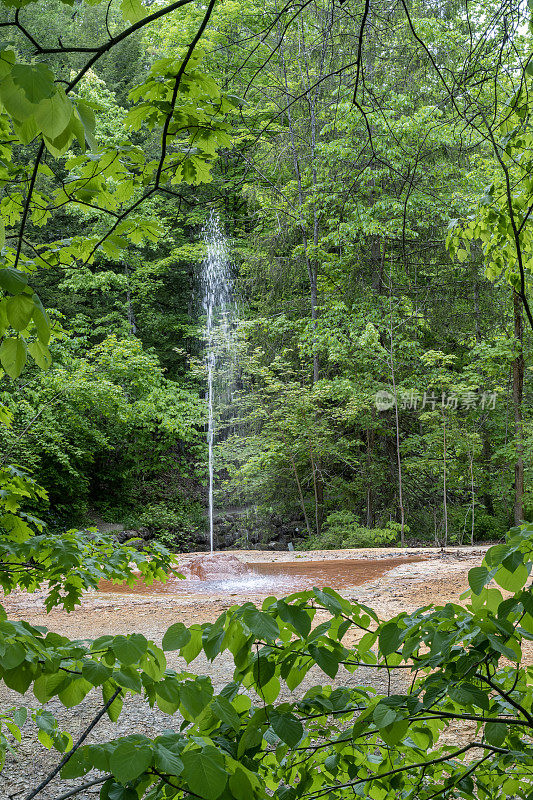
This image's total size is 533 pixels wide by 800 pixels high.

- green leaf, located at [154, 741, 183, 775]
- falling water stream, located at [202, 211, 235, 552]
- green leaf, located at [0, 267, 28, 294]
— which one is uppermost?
falling water stream, located at [202, 211, 235, 552]

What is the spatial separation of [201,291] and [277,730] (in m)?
14.4

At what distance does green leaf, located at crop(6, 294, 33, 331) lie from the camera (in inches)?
31.7

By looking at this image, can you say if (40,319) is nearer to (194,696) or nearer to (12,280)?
(12,280)

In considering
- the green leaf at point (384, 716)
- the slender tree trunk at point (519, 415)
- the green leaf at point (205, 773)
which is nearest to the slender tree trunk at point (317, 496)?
the slender tree trunk at point (519, 415)

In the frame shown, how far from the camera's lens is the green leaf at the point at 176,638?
844 mm

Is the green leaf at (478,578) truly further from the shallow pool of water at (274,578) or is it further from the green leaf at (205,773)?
the shallow pool of water at (274,578)

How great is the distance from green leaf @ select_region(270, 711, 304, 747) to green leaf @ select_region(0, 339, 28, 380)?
1.86ft

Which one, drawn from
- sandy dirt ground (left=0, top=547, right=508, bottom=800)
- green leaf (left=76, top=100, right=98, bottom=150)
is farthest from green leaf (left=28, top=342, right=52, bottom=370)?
sandy dirt ground (left=0, top=547, right=508, bottom=800)

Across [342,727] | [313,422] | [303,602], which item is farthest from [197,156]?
[313,422]

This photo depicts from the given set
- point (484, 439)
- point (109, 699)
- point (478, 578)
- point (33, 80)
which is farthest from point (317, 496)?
point (33, 80)

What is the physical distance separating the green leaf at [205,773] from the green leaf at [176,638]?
15 centimetres

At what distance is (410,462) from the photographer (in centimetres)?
978

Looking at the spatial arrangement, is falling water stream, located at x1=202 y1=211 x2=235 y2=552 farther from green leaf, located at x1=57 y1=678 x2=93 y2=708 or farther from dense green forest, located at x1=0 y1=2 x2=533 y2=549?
green leaf, located at x1=57 y1=678 x2=93 y2=708

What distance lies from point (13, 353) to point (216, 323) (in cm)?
1328
